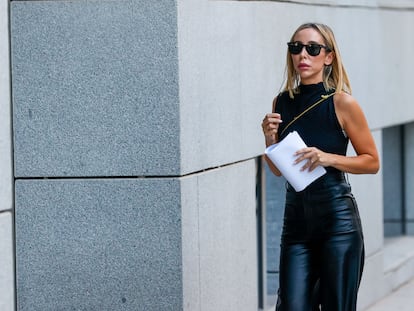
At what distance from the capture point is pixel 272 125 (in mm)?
5926

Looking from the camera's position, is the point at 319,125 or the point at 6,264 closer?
the point at 319,125

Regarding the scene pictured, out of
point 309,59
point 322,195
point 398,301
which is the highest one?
point 309,59

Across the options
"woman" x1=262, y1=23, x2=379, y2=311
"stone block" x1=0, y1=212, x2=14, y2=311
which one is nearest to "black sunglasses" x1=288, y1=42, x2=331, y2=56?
"woman" x1=262, y1=23, x2=379, y2=311

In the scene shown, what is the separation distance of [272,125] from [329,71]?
46 cm

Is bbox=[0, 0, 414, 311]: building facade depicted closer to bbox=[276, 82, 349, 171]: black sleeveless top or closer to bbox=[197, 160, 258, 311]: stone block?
bbox=[197, 160, 258, 311]: stone block

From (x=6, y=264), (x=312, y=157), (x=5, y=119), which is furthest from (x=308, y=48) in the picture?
(x=6, y=264)

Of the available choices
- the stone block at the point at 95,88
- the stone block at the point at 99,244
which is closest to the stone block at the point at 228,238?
the stone block at the point at 99,244

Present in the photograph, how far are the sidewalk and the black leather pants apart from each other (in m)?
4.36

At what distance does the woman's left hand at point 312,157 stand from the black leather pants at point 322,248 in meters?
0.13

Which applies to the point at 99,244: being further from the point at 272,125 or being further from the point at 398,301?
the point at 398,301

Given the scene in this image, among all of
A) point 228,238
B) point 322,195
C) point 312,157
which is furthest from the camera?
point 228,238

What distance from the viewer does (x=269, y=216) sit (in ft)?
A: 29.8

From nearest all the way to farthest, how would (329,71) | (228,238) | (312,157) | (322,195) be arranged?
(312,157)
(322,195)
(329,71)
(228,238)

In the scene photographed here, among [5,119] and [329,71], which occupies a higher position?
[329,71]
